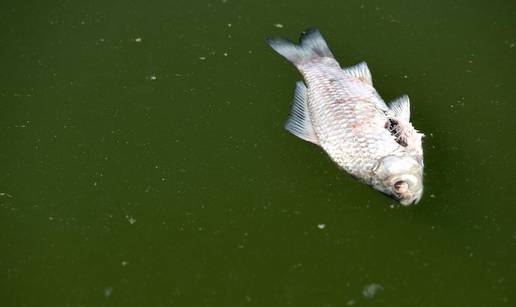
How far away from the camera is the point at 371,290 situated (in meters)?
2.16

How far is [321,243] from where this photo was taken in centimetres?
228

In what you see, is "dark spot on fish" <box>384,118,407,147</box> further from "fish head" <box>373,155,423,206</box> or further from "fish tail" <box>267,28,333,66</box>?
"fish tail" <box>267,28,333,66</box>

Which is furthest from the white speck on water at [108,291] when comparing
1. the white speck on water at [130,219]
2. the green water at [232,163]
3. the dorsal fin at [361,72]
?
the dorsal fin at [361,72]

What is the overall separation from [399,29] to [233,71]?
2.85 feet

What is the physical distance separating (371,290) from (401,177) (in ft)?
1.40

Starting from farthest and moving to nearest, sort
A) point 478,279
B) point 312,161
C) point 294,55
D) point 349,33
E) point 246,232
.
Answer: point 349,33 → point 294,55 → point 312,161 → point 246,232 → point 478,279

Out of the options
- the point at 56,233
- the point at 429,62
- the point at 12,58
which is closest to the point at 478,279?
the point at 429,62

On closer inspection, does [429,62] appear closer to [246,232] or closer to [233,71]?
[233,71]

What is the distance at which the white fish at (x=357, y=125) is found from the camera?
2.24 m

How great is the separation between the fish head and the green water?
0.36 feet

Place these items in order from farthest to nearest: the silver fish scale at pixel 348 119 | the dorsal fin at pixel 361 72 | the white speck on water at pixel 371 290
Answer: the dorsal fin at pixel 361 72 → the silver fish scale at pixel 348 119 → the white speck on water at pixel 371 290

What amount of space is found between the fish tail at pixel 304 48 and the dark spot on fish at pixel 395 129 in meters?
0.50

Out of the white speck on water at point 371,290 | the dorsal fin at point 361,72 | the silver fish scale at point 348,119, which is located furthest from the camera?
the dorsal fin at point 361,72

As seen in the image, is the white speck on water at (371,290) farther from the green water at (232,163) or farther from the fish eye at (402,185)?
the fish eye at (402,185)
